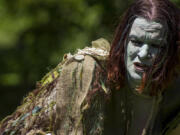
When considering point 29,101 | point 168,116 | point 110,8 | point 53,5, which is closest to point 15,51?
point 53,5

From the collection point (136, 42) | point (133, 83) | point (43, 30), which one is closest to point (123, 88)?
point (133, 83)

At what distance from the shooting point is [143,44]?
2590 mm

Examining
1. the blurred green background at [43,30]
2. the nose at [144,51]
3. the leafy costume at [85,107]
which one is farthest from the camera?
the blurred green background at [43,30]

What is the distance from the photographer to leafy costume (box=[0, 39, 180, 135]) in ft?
8.84

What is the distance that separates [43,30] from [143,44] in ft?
6.90

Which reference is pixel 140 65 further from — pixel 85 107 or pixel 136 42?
pixel 85 107

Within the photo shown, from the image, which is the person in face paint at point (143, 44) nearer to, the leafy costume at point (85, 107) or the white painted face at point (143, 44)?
the white painted face at point (143, 44)

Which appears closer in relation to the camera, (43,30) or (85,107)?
(85,107)

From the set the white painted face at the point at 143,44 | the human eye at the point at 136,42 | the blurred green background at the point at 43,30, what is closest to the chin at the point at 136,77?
the white painted face at the point at 143,44

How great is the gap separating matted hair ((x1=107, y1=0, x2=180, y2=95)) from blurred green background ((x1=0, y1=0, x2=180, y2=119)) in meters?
1.64

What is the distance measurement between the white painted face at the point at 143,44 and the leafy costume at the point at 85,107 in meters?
0.16

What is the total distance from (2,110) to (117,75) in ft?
8.78

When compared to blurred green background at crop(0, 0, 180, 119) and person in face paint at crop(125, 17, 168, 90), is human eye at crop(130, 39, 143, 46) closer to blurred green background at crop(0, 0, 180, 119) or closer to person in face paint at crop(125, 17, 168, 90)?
person in face paint at crop(125, 17, 168, 90)

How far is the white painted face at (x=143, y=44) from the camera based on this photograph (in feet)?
8.45
